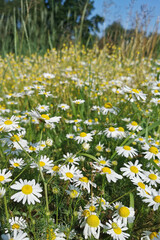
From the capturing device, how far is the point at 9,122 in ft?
3.83

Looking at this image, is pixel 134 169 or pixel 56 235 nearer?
pixel 56 235

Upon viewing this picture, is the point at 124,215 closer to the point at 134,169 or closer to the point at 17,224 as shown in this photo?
the point at 134,169

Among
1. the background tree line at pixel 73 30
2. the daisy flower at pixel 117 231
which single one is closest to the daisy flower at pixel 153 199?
the daisy flower at pixel 117 231

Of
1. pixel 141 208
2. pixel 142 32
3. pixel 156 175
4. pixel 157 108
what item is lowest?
pixel 141 208

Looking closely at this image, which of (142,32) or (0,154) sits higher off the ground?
(142,32)

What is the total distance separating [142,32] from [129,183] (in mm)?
3020

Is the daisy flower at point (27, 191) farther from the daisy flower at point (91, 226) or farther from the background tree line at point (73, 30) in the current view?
the background tree line at point (73, 30)

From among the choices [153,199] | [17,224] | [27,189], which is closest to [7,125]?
[27,189]

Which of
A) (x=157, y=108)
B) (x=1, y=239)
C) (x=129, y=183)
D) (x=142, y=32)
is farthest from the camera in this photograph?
(x=142, y=32)

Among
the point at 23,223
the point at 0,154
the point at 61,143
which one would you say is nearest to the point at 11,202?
the point at 23,223

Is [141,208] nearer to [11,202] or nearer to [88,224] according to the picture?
[88,224]

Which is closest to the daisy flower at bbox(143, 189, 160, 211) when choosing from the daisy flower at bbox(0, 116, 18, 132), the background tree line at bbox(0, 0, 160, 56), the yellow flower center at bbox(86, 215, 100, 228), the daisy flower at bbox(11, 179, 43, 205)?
Answer: the yellow flower center at bbox(86, 215, 100, 228)

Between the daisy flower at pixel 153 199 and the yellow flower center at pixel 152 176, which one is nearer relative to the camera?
the daisy flower at pixel 153 199

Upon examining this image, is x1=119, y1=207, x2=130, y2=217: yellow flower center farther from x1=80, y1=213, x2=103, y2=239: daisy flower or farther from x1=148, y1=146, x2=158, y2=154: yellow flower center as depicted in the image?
x1=148, y1=146, x2=158, y2=154: yellow flower center
